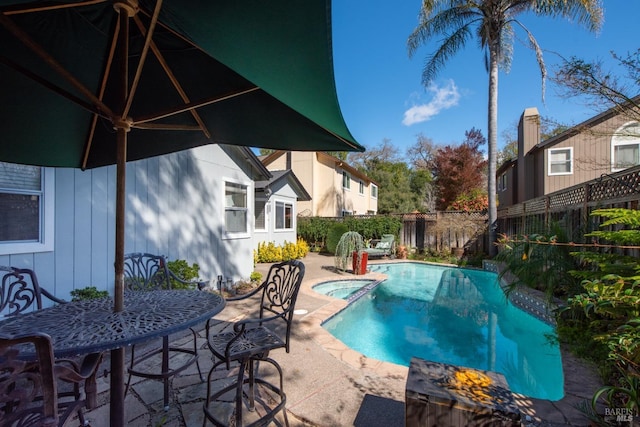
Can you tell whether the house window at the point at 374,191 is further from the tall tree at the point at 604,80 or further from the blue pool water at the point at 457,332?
the tall tree at the point at 604,80

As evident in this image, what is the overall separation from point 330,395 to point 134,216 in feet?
14.6

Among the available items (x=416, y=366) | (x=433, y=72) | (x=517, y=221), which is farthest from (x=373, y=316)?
(x=433, y=72)

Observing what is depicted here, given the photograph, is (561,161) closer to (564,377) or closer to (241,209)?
(564,377)

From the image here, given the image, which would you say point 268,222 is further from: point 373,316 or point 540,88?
point 540,88

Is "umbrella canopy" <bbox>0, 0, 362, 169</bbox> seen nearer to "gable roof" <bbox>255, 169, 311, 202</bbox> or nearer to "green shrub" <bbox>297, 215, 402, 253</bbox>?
"gable roof" <bbox>255, 169, 311, 202</bbox>

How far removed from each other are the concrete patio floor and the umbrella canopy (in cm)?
218

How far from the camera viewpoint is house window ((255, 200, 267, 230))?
12.1 meters

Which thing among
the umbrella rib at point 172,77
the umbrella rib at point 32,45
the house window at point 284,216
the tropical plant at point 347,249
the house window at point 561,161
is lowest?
the tropical plant at point 347,249

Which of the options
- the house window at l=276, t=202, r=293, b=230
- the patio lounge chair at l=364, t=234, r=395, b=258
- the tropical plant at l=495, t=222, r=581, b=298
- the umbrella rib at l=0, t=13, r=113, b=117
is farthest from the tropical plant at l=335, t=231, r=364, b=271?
the umbrella rib at l=0, t=13, r=113, b=117

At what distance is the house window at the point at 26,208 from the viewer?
141 inches

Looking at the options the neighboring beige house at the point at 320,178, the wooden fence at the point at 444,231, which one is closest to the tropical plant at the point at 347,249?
the wooden fence at the point at 444,231

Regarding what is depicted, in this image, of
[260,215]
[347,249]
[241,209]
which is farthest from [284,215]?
[241,209]

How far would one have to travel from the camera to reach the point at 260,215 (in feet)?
40.1

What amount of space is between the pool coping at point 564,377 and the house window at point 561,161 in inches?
420
